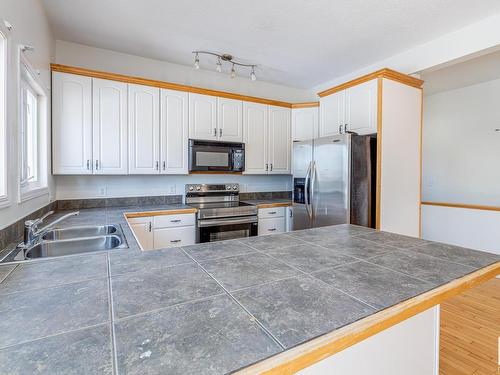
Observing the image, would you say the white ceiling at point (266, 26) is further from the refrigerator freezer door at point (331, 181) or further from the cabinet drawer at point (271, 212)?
the cabinet drawer at point (271, 212)

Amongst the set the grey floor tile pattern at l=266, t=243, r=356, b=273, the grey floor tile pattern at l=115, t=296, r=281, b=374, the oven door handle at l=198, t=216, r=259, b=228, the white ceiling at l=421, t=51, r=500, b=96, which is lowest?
the oven door handle at l=198, t=216, r=259, b=228

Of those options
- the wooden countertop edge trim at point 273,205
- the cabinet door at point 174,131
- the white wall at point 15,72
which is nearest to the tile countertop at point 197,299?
the white wall at point 15,72

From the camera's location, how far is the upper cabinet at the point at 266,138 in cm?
367

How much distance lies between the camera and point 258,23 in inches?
101

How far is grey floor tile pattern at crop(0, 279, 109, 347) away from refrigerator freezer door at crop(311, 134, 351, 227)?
2467 mm

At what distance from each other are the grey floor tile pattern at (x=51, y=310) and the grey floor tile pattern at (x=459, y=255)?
131 cm

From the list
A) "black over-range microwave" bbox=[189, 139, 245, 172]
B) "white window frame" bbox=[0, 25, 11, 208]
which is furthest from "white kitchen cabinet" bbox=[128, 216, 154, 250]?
"white window frame" bbox=[0, 25, 11, 208]

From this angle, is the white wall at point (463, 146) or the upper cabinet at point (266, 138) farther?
the white wall at point (463, 146)

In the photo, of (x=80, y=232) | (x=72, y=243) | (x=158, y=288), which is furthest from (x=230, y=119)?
(x=158, y=288)

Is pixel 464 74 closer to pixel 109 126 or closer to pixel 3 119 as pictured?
pixel 109 126

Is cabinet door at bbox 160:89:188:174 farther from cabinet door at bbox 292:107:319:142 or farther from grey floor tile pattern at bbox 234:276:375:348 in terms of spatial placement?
grey floor tile pattern at bbox 234:276:375:348

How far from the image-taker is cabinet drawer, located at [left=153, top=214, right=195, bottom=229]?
285cm

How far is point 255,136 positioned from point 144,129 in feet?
4.73

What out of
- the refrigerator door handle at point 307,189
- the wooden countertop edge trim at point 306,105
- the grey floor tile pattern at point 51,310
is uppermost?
the wooden countertop edge trim at point 306,105
